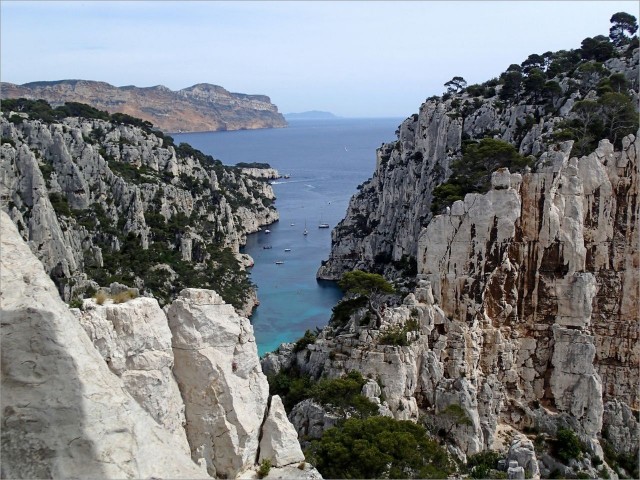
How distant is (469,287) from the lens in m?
27.3

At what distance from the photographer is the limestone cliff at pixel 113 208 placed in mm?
45188

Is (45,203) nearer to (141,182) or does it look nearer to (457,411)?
(141,182)

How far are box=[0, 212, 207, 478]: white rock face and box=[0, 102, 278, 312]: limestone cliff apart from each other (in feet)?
122

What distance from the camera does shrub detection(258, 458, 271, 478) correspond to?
429 inches

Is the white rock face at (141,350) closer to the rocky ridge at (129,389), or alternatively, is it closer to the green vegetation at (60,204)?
the rocky ridge at (129,389)

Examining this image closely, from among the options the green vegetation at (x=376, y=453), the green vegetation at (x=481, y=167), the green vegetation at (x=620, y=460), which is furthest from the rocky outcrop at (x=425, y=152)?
the green vegetation at (x=376, y=453)

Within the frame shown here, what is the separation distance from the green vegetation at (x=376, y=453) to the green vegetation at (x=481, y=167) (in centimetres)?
1424

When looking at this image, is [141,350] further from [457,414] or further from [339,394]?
[457,414]

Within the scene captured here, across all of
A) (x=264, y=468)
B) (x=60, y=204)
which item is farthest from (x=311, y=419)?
(x=60, y=204)

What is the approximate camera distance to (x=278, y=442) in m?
11.3

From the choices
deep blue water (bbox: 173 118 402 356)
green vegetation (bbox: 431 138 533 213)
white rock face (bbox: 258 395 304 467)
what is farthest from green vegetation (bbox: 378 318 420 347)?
deep blue water (bbox: 173 118 402 356)

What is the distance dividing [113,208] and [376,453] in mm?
42159

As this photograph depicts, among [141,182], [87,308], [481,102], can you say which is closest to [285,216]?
[141,182]

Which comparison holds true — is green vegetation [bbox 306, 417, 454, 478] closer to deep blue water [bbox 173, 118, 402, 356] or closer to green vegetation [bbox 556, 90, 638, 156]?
green vegetation [bbox 556, 90, 638, 156]
